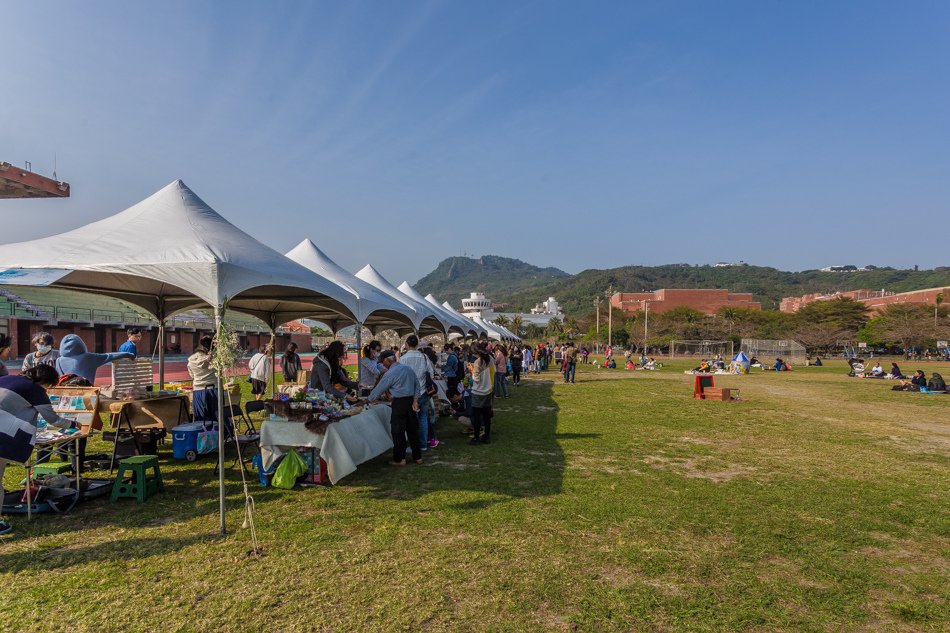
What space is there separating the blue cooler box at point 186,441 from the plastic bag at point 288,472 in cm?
179

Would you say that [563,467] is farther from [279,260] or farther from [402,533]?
[279,260]

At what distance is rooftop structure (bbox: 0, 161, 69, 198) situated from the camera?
44000mm

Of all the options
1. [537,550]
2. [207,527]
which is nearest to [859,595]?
[537,550]

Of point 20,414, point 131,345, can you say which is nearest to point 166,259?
point 20,414

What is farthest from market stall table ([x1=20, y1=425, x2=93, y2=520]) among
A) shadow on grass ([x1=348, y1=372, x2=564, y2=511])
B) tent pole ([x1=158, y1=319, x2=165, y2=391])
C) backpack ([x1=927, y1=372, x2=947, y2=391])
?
backpack ([x1=927, y1=372, x2=947, y2=391])

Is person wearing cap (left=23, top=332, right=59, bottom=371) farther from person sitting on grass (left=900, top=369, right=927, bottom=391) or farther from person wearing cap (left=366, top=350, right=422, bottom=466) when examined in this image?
person sitting on grass (left=900, top=369, right=927, bottom=391)

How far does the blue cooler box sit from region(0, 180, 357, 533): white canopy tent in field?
1.78 meters

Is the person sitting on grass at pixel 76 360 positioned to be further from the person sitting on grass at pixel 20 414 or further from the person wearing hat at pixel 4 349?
the person sitting on grass at pixel 20 414

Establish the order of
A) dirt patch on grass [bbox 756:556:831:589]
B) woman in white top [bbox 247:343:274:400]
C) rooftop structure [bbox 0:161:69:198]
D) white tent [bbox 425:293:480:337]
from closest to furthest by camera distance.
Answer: dirt patch on grass [bbox 756:556:831:589] → woman in white top [bbox 247:343:274:400] → white tent [bbox 425:293:480:337] → rooftop structure [bbox 0:161:69:198]

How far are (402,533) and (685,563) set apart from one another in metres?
2.25

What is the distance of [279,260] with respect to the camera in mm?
6699

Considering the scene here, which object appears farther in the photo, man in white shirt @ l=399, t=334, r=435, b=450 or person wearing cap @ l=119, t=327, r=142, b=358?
person wearing cap @ l=119, t=327, r=142, b=358

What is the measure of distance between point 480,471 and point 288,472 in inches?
89.6

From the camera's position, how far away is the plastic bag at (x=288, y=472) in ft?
19.5
